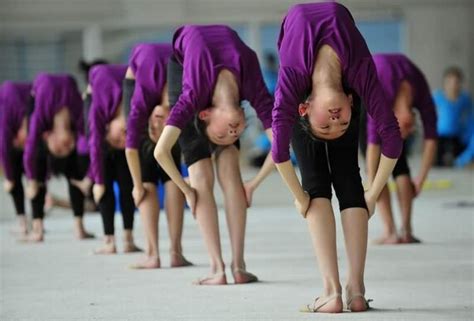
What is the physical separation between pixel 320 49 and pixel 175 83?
4.36 ft

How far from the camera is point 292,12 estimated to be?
4.37m

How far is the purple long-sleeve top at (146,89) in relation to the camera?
5.84m

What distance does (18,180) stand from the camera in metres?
8.77

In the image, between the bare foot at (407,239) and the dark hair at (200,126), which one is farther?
the bare foot at (407,239)

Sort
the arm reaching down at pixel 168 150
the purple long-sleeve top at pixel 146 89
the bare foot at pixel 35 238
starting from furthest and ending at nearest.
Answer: the bare foot at pixel 35 238 → the purple long-sleeve top at pixel 146 89 → the arm reaching down at pixel 168 150

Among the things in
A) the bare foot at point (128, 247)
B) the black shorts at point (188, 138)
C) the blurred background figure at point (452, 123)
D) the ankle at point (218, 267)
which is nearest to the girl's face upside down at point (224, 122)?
the black shorts at point (188, 138)

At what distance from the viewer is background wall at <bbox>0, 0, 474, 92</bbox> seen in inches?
756

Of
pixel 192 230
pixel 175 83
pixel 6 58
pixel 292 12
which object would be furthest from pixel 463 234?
pixel 6 58

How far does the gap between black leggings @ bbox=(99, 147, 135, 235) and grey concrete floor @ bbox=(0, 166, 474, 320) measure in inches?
10.0

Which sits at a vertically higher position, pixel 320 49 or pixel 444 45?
pixel 320 49

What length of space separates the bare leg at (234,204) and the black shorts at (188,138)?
0.20ft

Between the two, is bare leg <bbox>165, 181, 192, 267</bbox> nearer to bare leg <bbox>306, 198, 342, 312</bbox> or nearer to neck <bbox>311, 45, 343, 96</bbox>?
bare leg <bbox>306, 198, 342, 312</bbox>

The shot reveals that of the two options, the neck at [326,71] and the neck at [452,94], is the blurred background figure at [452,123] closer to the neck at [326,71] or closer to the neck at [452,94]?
the neck at [452,94]

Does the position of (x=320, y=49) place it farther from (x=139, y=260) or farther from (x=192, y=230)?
(x=192, y=230)
